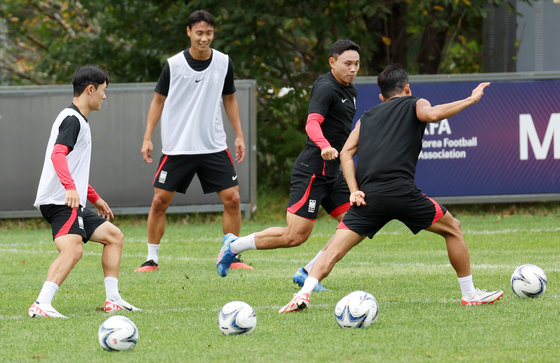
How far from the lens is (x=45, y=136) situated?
14.7 metres

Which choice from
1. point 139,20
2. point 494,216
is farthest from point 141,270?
point 139,20

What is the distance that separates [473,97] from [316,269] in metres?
1.61

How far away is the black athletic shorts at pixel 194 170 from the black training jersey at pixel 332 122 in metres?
1.67

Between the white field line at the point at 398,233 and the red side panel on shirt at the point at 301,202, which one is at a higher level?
the red side panel on shirt at the point at 301,202

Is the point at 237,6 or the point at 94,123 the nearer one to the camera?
the point at 94,123

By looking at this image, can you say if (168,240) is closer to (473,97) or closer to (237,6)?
(237,6)

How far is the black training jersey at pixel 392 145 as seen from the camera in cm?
696

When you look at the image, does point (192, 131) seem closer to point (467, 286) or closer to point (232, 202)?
point (232, 202)

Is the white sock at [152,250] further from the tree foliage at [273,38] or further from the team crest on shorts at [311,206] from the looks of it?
the tree foliage at [273,38]

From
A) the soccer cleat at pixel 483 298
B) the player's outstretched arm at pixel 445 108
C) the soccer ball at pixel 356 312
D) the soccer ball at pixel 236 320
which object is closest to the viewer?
the soccer ball at pixel 236 320

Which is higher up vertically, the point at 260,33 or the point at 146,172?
the point at 260,33

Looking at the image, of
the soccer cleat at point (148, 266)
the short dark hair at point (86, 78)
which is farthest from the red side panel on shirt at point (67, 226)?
the soccer cleat at point (148, 266)

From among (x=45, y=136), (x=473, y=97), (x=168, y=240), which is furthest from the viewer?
(x=45, y=136)

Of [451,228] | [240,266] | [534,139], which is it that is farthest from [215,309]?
[534,139]
